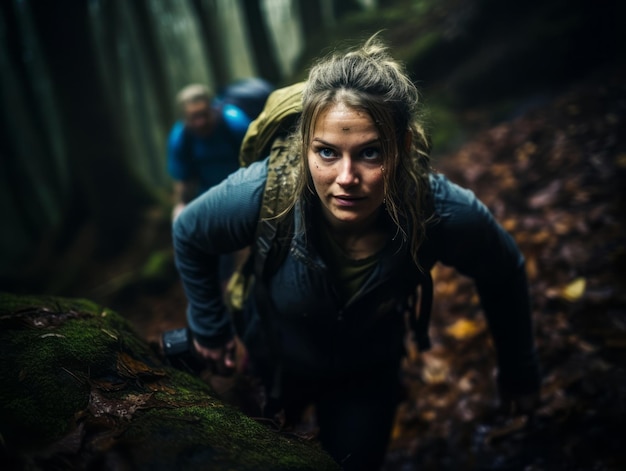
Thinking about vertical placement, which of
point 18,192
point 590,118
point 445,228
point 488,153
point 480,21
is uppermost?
point 480,21

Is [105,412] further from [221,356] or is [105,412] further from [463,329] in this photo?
[463,329]

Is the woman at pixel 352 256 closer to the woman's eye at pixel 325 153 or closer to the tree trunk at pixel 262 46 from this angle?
the woman's eye at pixel 325 153

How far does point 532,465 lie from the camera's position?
2.64 m

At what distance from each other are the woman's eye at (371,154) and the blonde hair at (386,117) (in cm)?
3

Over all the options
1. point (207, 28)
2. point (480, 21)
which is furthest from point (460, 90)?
point (207, 28)

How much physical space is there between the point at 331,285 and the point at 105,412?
3.39 feet

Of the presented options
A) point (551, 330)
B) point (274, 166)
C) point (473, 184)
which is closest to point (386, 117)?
point (274, 166)

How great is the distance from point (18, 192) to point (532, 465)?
16305 millimetres

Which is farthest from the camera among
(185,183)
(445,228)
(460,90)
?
(460,90)

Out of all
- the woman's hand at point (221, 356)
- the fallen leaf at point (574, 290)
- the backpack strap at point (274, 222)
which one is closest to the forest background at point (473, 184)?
the fallen leaf at point (574, 290)

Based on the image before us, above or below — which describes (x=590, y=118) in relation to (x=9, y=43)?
below

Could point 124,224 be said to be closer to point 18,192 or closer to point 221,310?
point 221,310

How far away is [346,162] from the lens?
165cm

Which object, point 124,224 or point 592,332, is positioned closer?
point 592,332
